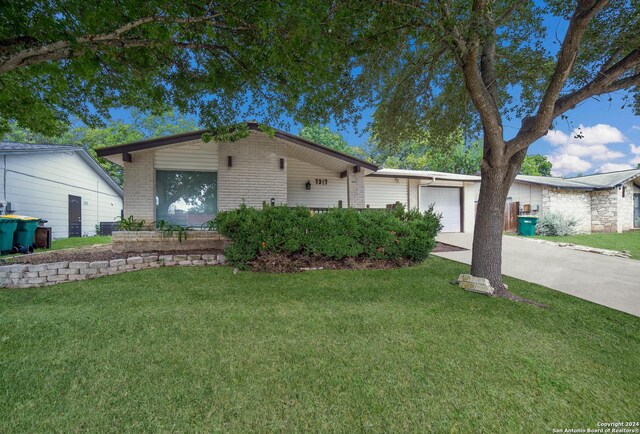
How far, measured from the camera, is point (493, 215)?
4406 millimetres

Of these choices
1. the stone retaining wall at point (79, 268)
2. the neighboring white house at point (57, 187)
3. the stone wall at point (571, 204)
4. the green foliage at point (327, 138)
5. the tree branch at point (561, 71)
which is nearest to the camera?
the tree branch at point (561, 71)

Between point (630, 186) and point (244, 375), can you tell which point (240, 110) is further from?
point (630, 186)

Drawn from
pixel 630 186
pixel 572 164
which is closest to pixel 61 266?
pixel 630 186

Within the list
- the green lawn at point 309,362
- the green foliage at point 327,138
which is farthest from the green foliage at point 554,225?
the green foliage at point 327,138

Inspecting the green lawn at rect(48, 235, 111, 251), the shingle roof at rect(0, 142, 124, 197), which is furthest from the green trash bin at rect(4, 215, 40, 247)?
the shingle roof at rect(0, 142, 124, 197)

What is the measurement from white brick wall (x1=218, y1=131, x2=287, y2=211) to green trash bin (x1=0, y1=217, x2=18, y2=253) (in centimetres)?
547

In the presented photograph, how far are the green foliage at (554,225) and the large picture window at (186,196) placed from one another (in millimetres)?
15574

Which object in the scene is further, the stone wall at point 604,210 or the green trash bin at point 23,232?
the stone wall at point 604,210

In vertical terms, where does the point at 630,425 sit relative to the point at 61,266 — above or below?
below

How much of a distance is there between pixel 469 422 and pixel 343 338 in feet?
4.31

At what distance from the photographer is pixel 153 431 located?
165cm

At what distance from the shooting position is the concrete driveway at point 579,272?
4.33m

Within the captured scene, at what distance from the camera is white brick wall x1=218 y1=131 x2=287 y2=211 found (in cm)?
816

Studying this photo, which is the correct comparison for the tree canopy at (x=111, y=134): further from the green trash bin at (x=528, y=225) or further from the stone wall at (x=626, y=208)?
the stone wall at (x=626, y=208)
